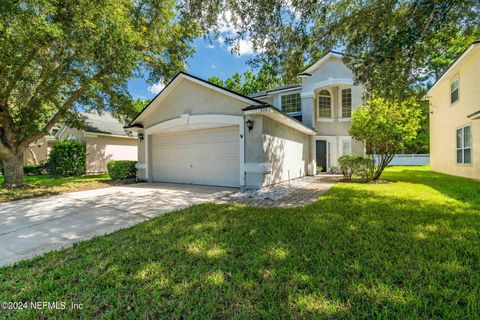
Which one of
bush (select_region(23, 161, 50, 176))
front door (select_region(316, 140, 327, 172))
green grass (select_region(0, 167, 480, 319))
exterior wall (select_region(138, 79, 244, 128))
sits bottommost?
green grass (select_region(0, 167, 480, 319))

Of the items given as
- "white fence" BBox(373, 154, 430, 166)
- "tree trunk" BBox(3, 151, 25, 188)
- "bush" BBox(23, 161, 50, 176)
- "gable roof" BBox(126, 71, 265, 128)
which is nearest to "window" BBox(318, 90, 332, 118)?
"gable roof" BBox(126, 71, 265, 128)

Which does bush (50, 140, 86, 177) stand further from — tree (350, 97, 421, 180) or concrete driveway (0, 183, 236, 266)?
tree (350, 97, 421, 180)

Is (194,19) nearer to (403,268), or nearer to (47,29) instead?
(47,29)

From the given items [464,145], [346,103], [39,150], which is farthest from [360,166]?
[39,150]

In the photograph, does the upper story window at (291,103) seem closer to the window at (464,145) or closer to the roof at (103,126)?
the window at (464,145)

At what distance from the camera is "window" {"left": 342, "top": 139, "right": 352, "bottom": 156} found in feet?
52.9

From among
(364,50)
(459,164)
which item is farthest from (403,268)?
(459,164)

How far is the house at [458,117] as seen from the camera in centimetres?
991

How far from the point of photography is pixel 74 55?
9.30 m

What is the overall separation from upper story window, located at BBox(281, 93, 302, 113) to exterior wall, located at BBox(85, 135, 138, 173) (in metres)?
14.0

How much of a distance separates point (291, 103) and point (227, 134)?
28.6ft

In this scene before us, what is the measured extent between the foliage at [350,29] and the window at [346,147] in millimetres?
8532

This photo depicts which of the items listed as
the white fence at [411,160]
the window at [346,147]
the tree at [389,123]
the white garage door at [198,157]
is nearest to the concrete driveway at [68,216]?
the white garage door at [198,157]

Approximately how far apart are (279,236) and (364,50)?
6.90m
